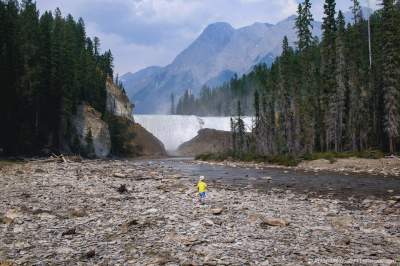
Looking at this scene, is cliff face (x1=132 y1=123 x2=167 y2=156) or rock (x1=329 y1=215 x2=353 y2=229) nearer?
rock (x1=329 y1=215 x2=353 y2=229)

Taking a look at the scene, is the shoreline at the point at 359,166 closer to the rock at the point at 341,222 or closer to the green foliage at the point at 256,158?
the green foliage at the point at 256,158

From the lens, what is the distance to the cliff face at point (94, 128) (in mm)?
85062

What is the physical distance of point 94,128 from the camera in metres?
87.9

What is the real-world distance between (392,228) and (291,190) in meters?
14.0

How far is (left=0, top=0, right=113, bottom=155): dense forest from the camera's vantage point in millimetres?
52938

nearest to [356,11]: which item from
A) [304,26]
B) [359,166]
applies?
[304,26]

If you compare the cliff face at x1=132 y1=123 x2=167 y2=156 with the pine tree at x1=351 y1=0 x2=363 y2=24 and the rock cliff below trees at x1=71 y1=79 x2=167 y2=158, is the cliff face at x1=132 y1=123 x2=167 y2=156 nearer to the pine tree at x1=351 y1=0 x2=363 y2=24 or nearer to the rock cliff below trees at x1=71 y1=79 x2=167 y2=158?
the rock cliff below trees at x1=71 y1=79 x2=167 y2=158

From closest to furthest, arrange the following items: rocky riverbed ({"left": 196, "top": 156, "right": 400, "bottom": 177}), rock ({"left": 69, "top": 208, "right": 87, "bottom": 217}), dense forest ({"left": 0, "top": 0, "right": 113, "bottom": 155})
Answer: rock ({"left": 69, "top": 208, "right": 87, "bottom": 217}) → rocky riverbed ({"left": 196, "top": 156, "right": 400, "bottom": 177}) → dense forest ({"left": 0, "top": 0, "right": 113, "bottom": 155})

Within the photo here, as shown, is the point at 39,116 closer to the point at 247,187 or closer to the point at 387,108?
the point at 247,187

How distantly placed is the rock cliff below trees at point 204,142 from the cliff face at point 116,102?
76.1ft

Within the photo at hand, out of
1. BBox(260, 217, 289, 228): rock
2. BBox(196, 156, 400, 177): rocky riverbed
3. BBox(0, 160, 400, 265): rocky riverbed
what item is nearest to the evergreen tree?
BBox(196, 156, 400, 177): rocky riverbed

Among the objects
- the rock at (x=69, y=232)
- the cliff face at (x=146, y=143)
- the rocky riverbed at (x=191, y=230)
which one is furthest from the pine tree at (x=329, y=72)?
the cliff face at (x=146, y=143)

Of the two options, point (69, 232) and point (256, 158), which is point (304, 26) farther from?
point (69, 232)

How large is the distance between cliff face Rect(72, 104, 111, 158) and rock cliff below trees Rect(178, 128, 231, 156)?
5088 centimetres
